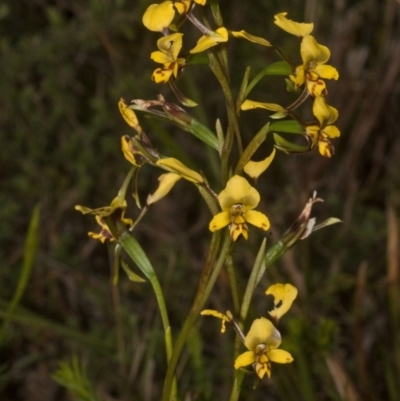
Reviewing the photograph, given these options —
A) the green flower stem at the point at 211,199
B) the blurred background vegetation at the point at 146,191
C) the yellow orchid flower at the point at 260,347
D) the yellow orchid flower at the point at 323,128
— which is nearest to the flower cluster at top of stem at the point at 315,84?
the yellow orchid flower at the point at 323,128

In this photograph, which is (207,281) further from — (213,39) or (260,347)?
(213,39)

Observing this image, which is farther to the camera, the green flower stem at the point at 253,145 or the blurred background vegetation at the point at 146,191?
the blurred background vegetation at the point at 146,191

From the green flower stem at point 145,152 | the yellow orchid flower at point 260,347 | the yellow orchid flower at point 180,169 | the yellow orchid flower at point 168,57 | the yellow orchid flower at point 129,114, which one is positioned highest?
the yellow orchid flower at point 168,57

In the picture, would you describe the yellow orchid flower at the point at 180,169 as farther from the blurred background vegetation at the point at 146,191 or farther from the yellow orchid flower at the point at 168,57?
the blurred background vegetation at the point at 146,191

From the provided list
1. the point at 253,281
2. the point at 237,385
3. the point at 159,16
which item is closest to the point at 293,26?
the point at 159,16

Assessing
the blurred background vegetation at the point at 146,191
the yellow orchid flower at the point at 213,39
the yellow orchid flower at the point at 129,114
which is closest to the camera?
the yellow orchid flower at the point at 213,39

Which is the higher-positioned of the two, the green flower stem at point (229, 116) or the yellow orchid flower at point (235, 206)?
the green flower stem at point (229, 116)
